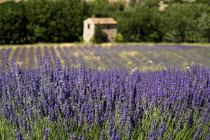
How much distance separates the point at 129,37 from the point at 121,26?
212 centimetres

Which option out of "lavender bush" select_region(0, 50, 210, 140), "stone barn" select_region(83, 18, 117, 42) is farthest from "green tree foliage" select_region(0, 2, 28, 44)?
"lavender bush" select_region(0, 50, 210, 140)

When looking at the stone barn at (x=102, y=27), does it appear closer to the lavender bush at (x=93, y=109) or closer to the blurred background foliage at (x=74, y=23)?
the blurred background foliage at (x=74, y=23)

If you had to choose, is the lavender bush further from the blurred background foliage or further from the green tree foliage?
the blurred background foliage

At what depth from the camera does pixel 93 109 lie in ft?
10.2

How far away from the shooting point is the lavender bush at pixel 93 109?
294 cm

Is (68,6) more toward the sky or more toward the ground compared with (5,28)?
more toward the sky

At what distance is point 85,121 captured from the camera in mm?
3037

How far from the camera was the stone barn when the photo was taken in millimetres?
40875

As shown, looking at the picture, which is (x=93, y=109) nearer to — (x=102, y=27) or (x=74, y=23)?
(x=102, y=27)

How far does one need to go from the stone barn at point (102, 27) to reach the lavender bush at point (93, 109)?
37.2 m

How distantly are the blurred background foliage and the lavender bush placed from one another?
37749 millimetres

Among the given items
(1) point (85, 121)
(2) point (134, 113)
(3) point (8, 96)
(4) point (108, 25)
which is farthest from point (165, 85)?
(4) point (108, 25)

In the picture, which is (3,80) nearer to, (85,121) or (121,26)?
(85,121)

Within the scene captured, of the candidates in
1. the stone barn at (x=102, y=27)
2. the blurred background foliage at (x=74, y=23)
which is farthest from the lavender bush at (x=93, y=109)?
the blurred background foliage at (x=74, y=23)
